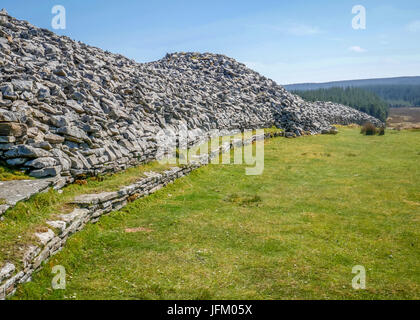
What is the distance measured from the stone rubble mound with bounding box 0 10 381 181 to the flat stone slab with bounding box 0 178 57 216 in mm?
561

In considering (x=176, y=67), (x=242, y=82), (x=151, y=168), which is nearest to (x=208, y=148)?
(x=151, y=168)

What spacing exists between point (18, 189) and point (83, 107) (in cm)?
652

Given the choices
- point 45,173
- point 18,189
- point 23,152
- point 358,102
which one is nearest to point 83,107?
point 23,152

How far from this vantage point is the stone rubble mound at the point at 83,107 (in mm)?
11656

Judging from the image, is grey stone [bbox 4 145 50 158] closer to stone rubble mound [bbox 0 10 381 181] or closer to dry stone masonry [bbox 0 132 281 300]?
stone rubble mound [bbox 0 10 381 181]

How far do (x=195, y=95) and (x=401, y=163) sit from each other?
16673 mm

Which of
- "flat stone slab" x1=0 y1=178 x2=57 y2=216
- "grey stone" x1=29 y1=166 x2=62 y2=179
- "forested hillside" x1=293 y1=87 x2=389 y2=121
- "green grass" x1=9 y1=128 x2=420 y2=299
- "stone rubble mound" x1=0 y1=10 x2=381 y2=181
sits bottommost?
"green grass" x1=9 y1=128 x2=420 y2=299

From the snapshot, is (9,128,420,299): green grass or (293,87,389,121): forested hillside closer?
(9,128,420,299): green grass

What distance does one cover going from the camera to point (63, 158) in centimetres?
1181

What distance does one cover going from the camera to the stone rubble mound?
38.2ft

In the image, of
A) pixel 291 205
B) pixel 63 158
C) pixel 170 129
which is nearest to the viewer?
pixel 63 158

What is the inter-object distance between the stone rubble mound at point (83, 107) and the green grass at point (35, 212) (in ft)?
2.35

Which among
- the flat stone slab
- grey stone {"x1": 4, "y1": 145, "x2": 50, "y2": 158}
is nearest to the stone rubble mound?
grey stone {"x1": 4, "y1": 145, "x2": 50, "y2": 158}

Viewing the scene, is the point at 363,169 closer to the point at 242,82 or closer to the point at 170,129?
the point at 170,129
